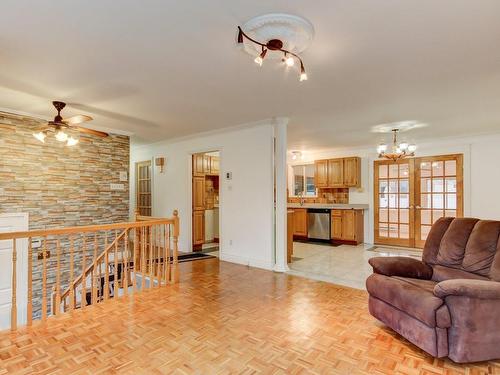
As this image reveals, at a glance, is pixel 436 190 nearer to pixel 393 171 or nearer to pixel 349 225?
pixel 393 171

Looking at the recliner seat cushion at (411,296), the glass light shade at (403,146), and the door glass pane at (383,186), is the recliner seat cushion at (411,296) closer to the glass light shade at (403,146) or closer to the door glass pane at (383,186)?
the glass light shade at (403,146)

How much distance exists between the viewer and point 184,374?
2.01 m

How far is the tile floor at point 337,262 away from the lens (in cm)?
429

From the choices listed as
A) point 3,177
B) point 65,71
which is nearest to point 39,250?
point 3,177

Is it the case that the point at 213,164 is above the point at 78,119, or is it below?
below

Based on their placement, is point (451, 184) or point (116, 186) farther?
point (451, 184)

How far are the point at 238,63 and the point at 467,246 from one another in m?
2.74

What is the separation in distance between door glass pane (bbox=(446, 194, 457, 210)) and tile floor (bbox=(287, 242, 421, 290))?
1.17m

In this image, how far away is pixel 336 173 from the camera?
7578 millimetres

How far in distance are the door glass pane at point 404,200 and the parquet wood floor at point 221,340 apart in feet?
13.0

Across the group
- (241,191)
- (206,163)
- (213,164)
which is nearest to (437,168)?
(241,191)

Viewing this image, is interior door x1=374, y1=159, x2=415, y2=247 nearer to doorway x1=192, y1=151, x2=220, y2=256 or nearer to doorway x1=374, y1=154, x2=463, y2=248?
doorway x1=374, y1=154, x2=463, y2=248

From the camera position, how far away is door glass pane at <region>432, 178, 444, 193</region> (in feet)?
20.8

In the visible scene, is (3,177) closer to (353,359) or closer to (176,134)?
(176,134)
